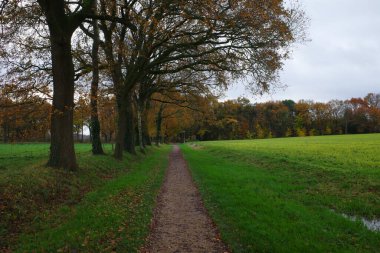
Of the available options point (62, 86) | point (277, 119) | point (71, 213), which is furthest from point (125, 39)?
point (277, 119)

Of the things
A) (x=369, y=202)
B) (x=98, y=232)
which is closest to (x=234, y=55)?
(x=369, y=202)

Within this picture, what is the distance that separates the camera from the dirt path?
22.5ft

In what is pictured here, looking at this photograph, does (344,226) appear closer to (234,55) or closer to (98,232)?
(98,232)

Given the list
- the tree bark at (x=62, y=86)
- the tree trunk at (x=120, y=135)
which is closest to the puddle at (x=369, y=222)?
the tree bark at (x=62, y=86)

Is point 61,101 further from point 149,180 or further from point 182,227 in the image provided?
point 182,227

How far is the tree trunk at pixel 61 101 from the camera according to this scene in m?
13.5

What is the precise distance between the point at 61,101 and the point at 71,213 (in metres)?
6.03

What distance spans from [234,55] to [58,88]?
1039 cm

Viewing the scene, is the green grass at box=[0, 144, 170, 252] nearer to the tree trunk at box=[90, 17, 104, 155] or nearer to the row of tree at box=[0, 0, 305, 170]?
the row of tree at box=[0, 0, 305, 170]

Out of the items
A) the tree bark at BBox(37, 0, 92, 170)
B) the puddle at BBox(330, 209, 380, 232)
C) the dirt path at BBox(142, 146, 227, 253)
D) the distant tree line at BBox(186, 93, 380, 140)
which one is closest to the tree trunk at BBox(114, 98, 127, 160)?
the tree bark at BBox(37, 0, 92, 170)

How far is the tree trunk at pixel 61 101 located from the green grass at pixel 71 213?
962mm

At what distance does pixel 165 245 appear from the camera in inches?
274

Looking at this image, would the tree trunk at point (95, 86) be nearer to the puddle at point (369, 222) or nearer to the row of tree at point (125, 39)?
the row of tree at point (125, 39)

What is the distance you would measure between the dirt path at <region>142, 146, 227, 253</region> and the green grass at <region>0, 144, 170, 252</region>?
0.34 m
